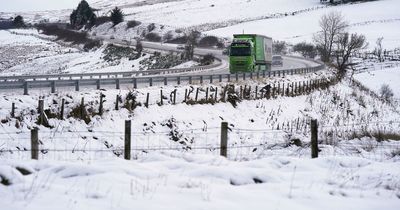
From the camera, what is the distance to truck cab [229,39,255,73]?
1462 inches

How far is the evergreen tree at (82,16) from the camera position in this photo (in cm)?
12481

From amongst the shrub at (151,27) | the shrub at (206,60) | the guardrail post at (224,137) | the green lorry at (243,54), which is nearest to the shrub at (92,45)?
the shrub at (206,60)

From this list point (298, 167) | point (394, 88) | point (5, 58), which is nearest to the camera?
point (298, 167)

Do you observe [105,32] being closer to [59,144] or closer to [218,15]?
[218,15]

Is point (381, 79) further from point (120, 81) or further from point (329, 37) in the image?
point (120, 81)

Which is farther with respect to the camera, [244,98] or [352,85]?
[352,85]

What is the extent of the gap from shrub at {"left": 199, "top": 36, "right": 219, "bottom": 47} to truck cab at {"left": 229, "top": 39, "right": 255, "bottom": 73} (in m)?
50.5

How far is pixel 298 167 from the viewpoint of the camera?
10492 mm

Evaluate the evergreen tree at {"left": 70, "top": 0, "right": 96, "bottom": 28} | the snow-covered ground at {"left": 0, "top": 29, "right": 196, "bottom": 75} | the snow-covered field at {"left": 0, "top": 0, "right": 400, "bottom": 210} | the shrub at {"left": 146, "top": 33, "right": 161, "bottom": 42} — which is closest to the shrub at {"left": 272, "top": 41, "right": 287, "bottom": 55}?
the shrub at {"left": 146, "top": 33, "right": 161, "bottom": 42}

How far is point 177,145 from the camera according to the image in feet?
67.2

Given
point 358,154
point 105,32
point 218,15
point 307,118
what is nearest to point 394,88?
point 307,118

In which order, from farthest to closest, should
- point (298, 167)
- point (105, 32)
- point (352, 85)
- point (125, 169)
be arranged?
point (105, 32), point (352, 85), point (298, 167), point (125, 169)

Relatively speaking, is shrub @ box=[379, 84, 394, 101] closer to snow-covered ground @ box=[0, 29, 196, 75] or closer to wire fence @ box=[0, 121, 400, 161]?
snow-covered ground @ box=[0, 29, 196, 75]

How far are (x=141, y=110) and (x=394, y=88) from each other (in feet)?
137
